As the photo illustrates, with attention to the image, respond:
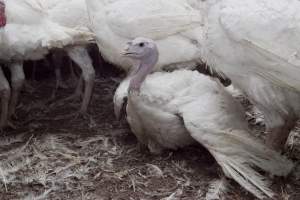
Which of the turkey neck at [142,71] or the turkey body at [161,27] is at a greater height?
the turkey body at [161,27]

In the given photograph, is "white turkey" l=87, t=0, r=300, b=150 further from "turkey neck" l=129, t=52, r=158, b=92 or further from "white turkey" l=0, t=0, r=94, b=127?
"white turkey" l=0, t=0, r=94, b=127

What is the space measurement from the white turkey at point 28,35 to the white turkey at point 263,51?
111cm

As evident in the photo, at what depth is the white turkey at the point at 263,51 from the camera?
3.46 m

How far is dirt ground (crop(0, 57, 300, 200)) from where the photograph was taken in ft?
12.2

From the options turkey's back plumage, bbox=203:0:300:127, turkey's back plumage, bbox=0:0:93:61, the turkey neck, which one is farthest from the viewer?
turkey's back plumage, bbox=0:0:93:61

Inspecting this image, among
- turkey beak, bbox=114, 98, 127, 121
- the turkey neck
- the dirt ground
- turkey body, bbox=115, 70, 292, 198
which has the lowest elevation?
the dirt ground

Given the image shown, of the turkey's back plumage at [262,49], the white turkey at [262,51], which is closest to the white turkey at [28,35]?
the white turkey at [262,51]

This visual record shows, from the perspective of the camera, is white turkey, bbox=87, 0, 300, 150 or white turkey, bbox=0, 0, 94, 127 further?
white turkey, bbox=0, 0, 94, 127

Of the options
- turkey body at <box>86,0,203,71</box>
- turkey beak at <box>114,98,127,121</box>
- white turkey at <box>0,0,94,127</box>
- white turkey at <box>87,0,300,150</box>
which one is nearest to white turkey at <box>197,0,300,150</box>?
white turkey at <box>87,0,300,150</box>

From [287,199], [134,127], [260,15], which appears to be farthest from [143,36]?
[287,199]

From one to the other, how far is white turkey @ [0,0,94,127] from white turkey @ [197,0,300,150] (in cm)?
111

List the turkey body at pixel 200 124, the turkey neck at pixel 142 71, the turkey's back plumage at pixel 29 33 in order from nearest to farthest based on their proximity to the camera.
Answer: the turkey body at pixel 200 124 → the turkey neck at pixel 142 71 → the turkey's back plumage at pixel 29 33

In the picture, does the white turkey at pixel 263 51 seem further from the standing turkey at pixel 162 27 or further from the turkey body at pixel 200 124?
the standing turkey at pixel 162 27

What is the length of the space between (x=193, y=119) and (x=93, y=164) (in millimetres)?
740
